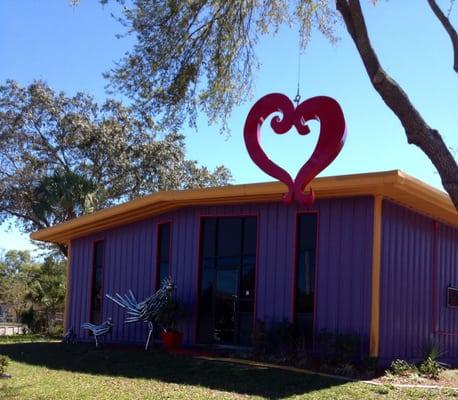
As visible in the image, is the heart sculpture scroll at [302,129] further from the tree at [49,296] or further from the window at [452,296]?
the tree at [49,296]

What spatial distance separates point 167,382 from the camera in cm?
1148

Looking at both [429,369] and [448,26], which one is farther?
[429,369]

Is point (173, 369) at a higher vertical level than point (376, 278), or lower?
lower

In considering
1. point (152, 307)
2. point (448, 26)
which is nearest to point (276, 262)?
point (152, 307)

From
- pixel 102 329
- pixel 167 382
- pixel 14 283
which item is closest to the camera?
pixel 167 382

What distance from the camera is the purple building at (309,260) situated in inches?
549

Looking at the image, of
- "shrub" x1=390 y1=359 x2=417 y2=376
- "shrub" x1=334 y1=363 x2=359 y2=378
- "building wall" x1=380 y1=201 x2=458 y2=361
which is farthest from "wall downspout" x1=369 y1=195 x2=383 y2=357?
"shrub" x1=334 y1=363 x2=359 y2=378

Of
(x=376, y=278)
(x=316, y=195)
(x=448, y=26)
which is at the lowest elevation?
(x=376, y=278)

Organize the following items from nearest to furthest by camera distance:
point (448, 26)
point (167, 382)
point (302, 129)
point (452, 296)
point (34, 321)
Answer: point (448, 26), point (302, 129), point (167, 382), point (452, 296), point (34, 321)

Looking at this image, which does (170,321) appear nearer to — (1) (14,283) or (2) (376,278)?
(2) (376,278)

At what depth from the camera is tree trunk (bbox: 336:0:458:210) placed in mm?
7707

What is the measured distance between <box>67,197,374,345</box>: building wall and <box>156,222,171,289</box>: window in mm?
162

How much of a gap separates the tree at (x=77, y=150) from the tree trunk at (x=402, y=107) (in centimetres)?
2154

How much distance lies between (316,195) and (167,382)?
5.52 metres
